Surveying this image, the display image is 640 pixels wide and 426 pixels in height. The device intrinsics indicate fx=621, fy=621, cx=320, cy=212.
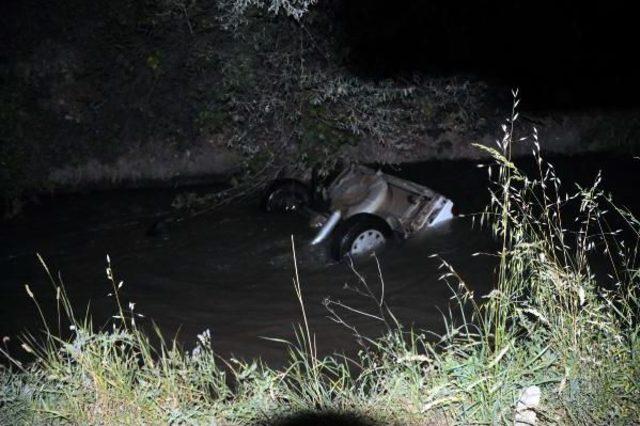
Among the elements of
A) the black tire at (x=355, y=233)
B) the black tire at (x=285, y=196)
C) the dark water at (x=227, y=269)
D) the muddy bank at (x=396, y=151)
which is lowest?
the dark water at (x=227, y=269)

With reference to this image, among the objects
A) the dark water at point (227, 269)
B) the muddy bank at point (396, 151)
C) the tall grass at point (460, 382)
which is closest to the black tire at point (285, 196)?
the dark water at point (227, 269)

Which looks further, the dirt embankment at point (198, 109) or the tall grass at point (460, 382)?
the dirt embankment at point (198, 109)

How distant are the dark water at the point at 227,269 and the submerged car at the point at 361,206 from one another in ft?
0.67

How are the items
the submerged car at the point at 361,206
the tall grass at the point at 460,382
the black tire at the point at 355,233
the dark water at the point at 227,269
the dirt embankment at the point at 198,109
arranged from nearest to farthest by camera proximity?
the tall grass at the point at 460,382 → the dark water at the point at 227,269 → the black tire at the point at 355,233 → the submerged car at the point at 361,206 → the dirt embankment at the point at 198,109

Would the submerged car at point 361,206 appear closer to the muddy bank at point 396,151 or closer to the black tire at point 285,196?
the black tire at point 285,196

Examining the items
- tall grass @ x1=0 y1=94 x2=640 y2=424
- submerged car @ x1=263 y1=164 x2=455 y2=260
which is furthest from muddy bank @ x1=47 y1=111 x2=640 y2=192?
tall grass @ x1=0 y1=94 x2=640 y2=424

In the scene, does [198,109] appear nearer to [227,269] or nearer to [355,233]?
[227,269]

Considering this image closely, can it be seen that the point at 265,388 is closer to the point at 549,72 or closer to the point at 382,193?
the point at 382,193

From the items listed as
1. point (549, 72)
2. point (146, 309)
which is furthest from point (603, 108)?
point (146, 309)

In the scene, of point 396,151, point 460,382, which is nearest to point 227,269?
point 460,382

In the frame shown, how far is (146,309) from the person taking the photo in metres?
6.67

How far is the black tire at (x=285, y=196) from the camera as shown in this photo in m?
9.50

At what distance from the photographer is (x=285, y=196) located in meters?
9.55

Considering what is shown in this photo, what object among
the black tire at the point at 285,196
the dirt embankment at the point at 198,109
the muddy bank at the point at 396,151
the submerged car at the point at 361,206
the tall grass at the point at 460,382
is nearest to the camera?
the tall grass at the point at 460,382
